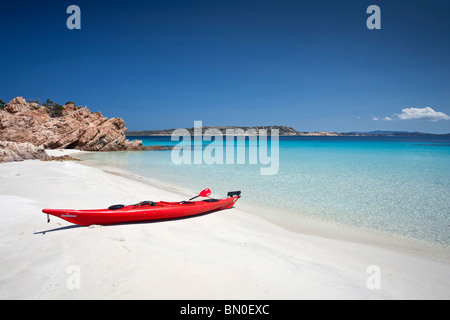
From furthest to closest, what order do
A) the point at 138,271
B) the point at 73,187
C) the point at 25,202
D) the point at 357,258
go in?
the point at 73,187 < the point at 25,202 < the point at 357,258 < the point at 138,271

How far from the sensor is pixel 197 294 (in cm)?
292

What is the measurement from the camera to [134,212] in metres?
5.37

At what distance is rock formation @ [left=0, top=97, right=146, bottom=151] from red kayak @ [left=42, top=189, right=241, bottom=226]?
31155 mm

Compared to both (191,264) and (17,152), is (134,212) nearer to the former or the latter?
(191,264)

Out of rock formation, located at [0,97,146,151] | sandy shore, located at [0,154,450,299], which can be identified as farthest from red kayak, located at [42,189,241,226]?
rock formation, located at [0,97,146,151]

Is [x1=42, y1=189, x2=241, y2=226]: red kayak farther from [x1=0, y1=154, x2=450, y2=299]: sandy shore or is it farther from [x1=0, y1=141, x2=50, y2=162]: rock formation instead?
[x1=0, y1=141, x2=50, y2=162]: rock formation

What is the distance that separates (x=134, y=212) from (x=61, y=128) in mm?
34970

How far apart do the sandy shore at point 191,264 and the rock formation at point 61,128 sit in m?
29.7

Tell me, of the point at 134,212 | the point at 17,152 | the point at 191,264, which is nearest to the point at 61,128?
the point at 17,152

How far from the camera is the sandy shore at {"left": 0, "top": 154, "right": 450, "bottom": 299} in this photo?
298 cm

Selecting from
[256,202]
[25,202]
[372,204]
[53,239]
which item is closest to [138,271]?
[53,239]

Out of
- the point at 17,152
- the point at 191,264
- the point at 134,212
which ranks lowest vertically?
the point at 191,264

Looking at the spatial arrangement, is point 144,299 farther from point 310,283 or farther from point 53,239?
point 53,239

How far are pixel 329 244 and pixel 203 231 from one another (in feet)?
9.88
